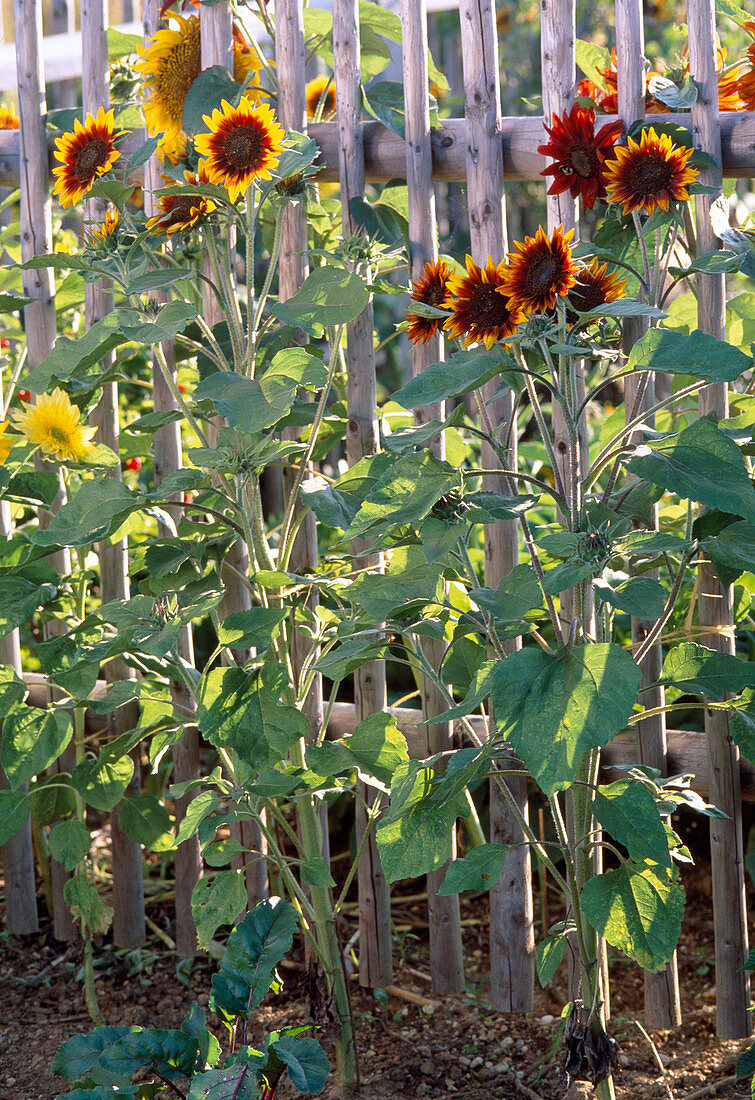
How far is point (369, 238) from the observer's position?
72.2 inches

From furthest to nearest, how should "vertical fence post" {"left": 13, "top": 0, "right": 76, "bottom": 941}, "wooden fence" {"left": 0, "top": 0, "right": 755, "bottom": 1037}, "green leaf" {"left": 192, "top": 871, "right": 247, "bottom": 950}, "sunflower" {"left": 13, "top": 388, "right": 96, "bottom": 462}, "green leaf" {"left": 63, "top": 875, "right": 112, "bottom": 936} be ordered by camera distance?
"vertical fence post" {"left": 13, "top": 0, "right": 76, "bottom": 941} → "green leaf" {"left": 63, "top": 875, "right": 112, "bottom": 936} → "sunflower" {"left": 13, "top": 388, "right": 96, "bottom": 462} → "wooden fence" {"left": 0, "top": 0, "right": 755, "bottom": 1037} → "green leaf" {"left": 192, "top": 871, "right": 247, "bottom": 950}

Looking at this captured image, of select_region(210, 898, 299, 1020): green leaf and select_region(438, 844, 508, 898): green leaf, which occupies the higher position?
select_region(438, 844, 508, 898): green leaf

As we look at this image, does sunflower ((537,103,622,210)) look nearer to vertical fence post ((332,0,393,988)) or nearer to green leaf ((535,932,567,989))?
vertical fence post ((332,0,393,988))

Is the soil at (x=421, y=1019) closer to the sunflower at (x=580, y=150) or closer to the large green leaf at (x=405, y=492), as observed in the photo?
the large green leaf at (x=405, y=492)

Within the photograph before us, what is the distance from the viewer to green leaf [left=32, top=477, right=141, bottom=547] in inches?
58.8

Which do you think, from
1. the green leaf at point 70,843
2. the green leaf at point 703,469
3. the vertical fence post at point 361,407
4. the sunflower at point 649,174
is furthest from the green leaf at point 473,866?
the sunflower at point 649,174

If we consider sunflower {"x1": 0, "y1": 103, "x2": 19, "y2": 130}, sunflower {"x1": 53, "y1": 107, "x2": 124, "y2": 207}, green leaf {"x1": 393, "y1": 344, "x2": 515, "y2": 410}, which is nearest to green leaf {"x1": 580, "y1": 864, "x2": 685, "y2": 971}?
green leaf {"x1": 393, "y1": 344, "x2": 515, "y2": 410}

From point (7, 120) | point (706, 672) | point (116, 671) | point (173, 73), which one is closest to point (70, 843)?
point (116, 671)

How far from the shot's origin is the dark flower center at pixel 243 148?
146 centimetres

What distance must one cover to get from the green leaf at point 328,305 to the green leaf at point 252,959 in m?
0.85

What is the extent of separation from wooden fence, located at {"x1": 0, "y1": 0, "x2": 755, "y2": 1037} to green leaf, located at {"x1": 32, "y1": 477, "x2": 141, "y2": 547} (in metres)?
0.49

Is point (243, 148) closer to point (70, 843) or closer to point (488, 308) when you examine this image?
point (488, 308)

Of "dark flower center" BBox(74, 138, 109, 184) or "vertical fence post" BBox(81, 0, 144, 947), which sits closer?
"dark flower center" BBox(74, 138, 109, 184)

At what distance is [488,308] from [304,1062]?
3.21 feet
